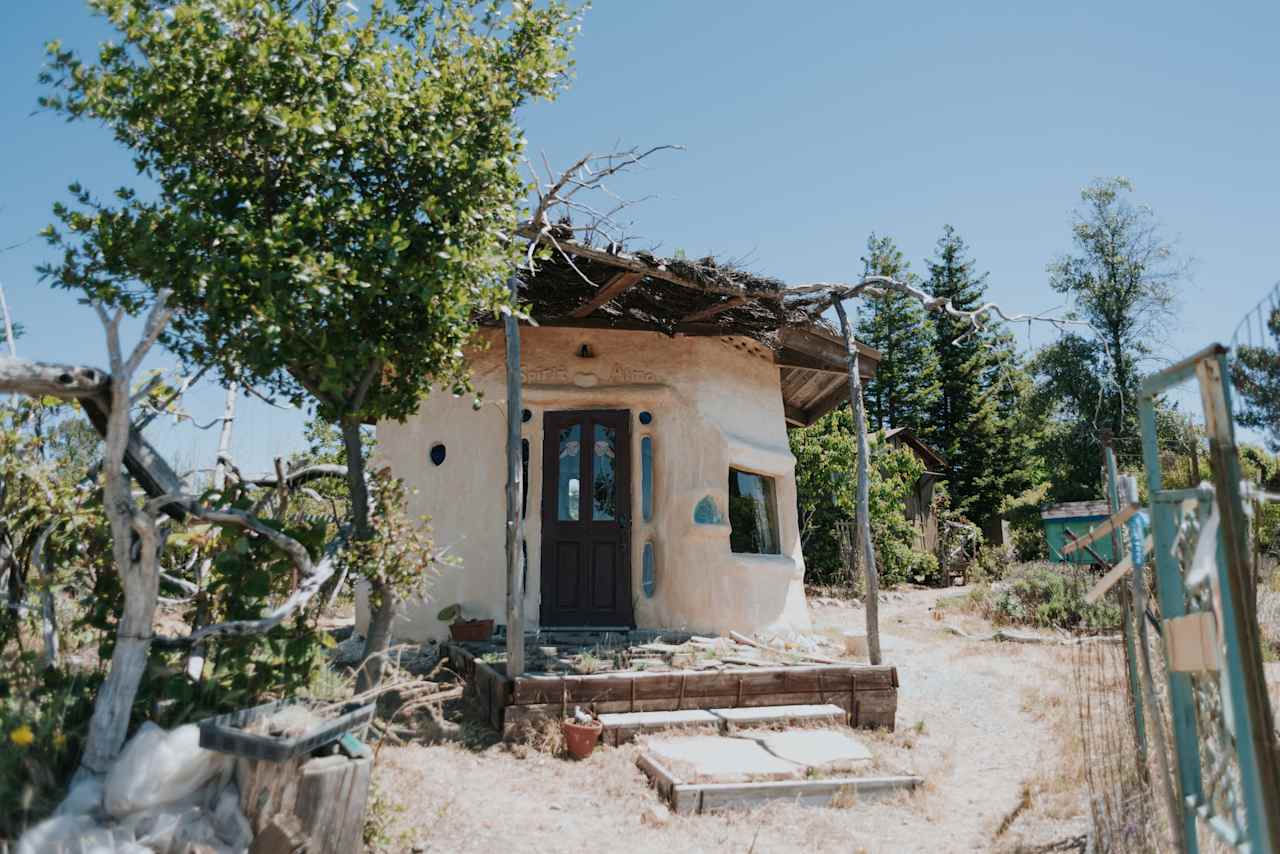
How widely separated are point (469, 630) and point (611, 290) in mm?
3508

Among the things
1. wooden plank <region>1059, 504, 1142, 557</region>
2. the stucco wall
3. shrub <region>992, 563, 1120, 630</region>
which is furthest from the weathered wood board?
shrub <region>992, 563, 1120, 630</region>

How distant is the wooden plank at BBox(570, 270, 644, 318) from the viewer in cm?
697

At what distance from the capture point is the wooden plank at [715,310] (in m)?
7.62

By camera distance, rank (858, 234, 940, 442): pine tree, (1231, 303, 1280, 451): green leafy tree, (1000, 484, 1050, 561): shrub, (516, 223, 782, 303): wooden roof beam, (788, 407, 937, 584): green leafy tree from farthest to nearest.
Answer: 1. (858, 234, 940, 442): pine tree
2. (1000, 484, 1050, 561): shrub
3. (788, 407, 937, 584): green leafy tree
4. (516, 223, 782, 303): wooden roof beam
5. (1231, 303, 1280, 451): green leafy tree

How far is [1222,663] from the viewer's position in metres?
2.14

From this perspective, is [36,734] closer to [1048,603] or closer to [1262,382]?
[1262,382]

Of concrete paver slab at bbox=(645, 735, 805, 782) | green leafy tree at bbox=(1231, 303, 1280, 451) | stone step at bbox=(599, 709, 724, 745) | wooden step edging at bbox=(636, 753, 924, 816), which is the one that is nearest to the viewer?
green leafy tree at bbox=(1231, 303, 1280, 451)

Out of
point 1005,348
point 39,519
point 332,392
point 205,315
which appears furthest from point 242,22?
point 1005,348

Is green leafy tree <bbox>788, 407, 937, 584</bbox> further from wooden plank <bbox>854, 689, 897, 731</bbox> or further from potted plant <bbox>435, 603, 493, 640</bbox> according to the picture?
potted plant <bbox>435, 603, 493, 640</bbox>

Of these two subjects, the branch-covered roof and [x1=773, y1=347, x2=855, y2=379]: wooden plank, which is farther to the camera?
[x1=773, y1=347, x2=855, y2=379]: wooden plank

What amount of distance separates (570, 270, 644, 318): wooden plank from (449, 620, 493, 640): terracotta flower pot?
3.18 meters

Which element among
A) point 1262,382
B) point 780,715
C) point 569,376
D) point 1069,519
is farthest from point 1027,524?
point 1262,382

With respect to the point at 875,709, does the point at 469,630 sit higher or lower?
higher

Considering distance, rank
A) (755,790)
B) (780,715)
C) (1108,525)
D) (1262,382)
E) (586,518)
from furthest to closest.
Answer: (586,518), (780,715), (755,790), (1108,525), (1262,382)
